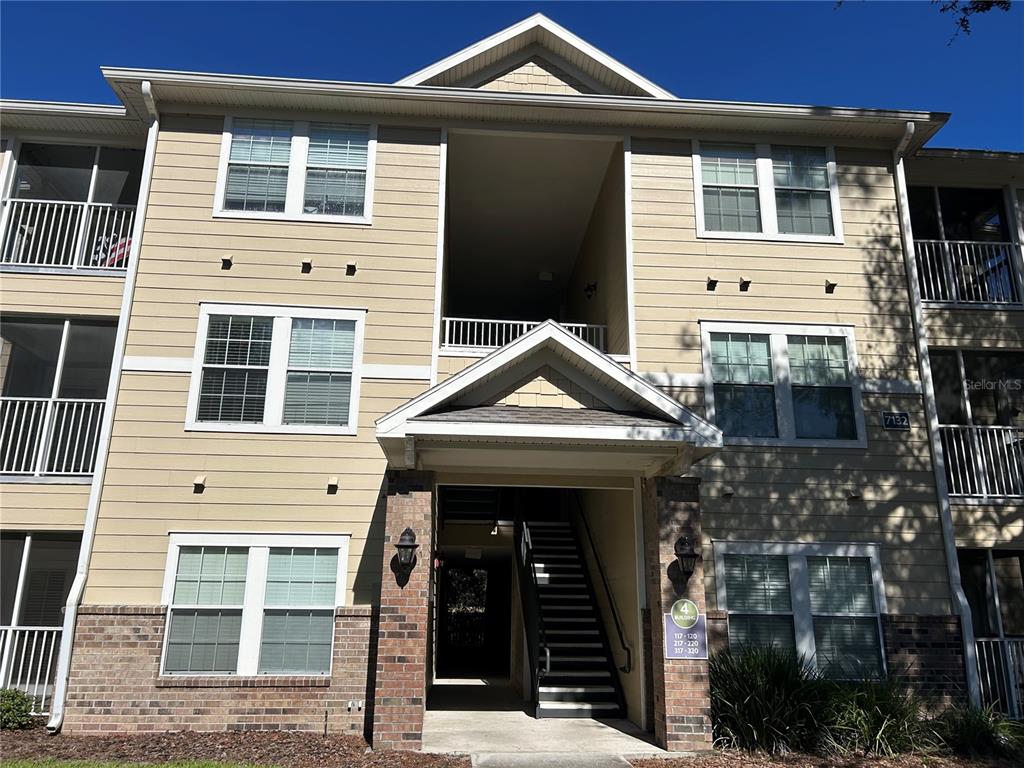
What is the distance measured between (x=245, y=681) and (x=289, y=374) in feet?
12.7

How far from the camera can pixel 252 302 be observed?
10.4 meters

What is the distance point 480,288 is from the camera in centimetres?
1739

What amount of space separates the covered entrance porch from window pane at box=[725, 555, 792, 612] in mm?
1212

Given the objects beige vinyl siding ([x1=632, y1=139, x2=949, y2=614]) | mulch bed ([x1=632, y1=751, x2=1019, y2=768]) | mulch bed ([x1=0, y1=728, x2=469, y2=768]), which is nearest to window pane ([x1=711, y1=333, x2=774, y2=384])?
beige vinyl siding ([x1=632, y1=139, x2=949, y2=614])

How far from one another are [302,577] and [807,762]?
20.1 ft

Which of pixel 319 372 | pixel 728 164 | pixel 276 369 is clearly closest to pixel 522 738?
pixel 319 372

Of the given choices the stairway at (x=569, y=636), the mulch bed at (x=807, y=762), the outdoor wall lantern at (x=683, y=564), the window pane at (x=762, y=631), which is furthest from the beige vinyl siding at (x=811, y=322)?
the stairway at (x=569, y=636)

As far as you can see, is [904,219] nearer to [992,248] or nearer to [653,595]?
[992,248]

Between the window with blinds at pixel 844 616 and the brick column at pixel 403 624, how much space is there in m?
5.06

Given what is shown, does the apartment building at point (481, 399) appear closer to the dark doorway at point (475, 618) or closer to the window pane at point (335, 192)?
the window pane at point (335, 192)

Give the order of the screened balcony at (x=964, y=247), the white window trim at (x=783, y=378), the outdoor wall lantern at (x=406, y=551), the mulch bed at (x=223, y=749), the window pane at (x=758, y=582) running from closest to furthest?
the mulch bed at (x=223, y=749)
the outdoor wall lantern at (x=406, y=551)
the window pane at (x=758, y=582)
the white window trim at (x=783, y=378)
the screened balcony at (x=964, y=247)

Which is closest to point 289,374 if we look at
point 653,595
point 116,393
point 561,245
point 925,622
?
point 116,393

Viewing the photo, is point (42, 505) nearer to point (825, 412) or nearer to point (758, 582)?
point (758, 582)

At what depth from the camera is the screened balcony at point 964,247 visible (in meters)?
11.8
